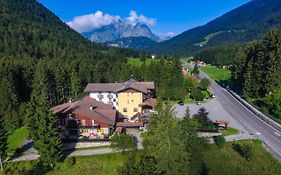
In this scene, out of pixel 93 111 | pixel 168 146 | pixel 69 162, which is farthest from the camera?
pixel 93 111

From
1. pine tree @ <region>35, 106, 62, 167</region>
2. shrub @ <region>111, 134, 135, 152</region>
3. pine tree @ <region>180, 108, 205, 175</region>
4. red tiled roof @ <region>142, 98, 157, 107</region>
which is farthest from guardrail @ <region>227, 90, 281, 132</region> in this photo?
pine tree @ <region>35, 106, 62, 167</region>

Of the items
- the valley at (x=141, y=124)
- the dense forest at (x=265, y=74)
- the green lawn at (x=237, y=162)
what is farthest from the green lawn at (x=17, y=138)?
the dense forest at (x=265, y=74)

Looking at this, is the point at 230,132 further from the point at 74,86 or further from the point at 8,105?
the point at 74,86

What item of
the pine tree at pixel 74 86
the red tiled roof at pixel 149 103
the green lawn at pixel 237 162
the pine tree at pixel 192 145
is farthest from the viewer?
the pine tree at pixel 74 86

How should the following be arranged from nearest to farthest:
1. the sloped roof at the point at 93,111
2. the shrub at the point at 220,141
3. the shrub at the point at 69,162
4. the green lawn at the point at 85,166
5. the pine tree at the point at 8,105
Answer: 1. the green lawn at the point at 85,166
2. the shrub at the point at 69,162
3. the shrub at the point at 220,141
4. the sloped roof at the point at 93,111
5. the pine tree at the point at 8,105

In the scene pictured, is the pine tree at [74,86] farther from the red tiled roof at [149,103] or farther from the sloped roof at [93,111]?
the red tiled roof at [149,103]

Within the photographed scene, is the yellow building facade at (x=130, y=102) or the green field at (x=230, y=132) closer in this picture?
the green field at (x=230, y=132)

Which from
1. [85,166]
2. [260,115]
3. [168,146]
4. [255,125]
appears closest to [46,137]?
[85,166]
